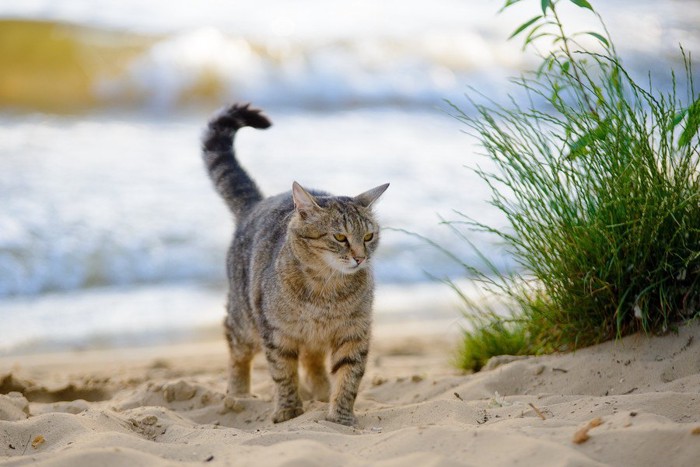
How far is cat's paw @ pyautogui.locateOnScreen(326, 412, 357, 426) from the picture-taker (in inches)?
136

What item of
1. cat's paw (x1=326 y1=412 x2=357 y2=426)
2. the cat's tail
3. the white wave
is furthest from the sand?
the white wave

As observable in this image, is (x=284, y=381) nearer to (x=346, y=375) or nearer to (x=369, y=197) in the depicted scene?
(x=346, y=375)

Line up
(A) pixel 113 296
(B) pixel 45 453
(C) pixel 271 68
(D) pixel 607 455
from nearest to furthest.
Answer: (D) pixel 607 455, (B) pixel 45 453, (A) pixel 113 296, (C) pixel 271 68

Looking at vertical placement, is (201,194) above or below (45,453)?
above

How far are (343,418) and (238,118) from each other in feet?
6.10

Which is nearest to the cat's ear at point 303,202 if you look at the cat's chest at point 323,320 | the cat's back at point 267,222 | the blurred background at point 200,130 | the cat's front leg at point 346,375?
the cat's back at point 267,222

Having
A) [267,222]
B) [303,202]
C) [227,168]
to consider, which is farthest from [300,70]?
[303,202]

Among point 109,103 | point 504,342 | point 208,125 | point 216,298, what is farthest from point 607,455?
point 109,103

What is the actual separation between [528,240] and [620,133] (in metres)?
0.60

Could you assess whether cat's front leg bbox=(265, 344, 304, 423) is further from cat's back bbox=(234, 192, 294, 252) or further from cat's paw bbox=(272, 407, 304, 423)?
cat's back bbox=(234, 192, 294, 252)

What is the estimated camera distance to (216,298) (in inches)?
247

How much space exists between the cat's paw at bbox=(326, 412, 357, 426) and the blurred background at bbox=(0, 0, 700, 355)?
7.09 ft

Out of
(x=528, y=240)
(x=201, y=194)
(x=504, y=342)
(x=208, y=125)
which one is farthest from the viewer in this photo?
(x=201, y=194)

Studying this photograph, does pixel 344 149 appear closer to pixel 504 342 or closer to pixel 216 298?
pixel 216 298
